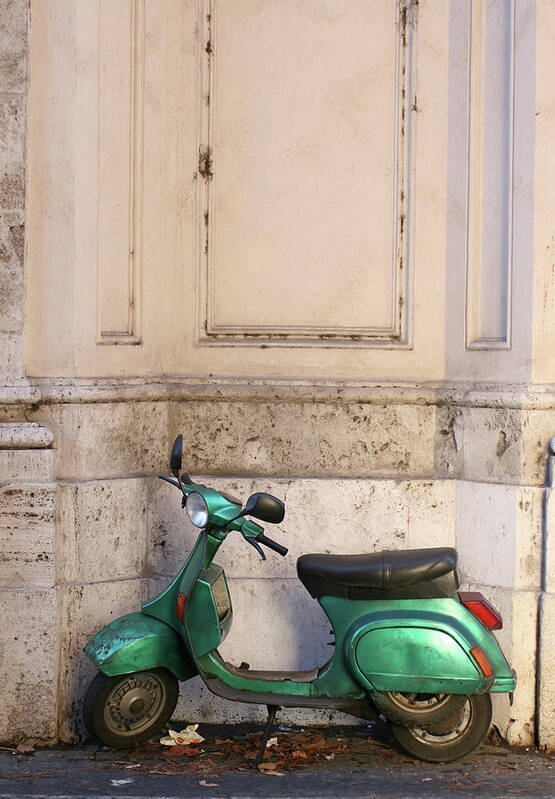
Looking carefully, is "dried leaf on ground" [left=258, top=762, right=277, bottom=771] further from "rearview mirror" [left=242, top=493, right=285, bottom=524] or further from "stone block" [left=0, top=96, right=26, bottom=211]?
"stone block" [left=0, top=96, right=26, bottom=211]

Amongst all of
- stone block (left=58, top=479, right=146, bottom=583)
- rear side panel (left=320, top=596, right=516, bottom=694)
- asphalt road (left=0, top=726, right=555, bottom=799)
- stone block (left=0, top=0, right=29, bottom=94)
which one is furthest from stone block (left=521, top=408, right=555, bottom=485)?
stone block (left=0, top=0, right=29, bottom=94)

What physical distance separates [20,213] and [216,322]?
104 centimetres

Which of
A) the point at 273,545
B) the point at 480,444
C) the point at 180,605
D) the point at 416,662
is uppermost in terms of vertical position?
the point at 480,444

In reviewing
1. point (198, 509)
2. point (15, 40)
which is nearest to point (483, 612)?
point (198, 509)

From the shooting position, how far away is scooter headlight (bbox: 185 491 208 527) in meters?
3.90

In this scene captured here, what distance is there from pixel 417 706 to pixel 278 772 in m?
0.62

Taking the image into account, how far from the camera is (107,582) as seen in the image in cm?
451

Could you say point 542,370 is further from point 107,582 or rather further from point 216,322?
point 107,582

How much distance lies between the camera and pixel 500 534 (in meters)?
4.47

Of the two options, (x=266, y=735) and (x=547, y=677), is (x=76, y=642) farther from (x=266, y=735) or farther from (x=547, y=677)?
(x=547, y=677)

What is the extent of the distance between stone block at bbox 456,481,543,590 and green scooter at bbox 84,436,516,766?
1.62 ft

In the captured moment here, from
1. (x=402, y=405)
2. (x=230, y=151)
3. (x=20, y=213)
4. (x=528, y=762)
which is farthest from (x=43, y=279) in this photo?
(x=528, y=762)

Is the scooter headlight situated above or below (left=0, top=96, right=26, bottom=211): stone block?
below

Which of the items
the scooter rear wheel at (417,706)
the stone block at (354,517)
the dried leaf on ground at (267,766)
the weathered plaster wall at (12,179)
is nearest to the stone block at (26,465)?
the weathered plaster wall at (12,179)
